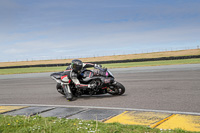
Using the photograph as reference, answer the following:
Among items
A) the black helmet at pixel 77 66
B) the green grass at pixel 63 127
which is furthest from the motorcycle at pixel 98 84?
the green grass at pixel 63 127

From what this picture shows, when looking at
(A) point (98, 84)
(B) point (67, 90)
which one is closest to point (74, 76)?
(B) point (67, 90)

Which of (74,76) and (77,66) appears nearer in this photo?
(77,66)

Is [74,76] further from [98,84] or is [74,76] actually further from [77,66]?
[98,84]

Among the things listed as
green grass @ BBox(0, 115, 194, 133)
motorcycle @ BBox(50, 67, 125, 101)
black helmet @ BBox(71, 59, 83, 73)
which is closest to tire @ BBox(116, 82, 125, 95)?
motorcycle @ BBox(50, 67, 125, 101)

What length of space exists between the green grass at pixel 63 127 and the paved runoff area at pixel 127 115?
1.40 ft

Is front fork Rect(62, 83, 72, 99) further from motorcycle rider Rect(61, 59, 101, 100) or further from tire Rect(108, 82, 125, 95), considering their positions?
tire Rect(108, 82, 125, 95)

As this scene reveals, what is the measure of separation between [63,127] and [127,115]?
5.60 ft

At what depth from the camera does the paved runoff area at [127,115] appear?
4.72 metres

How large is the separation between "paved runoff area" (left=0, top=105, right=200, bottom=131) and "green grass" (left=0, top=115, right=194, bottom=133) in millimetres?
425

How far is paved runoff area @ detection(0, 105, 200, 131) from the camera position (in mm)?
4722

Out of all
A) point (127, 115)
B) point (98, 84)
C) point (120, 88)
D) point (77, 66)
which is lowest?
point (127, 115)

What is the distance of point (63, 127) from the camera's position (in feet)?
15.3

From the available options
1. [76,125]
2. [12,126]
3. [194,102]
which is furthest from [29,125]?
[194,102]

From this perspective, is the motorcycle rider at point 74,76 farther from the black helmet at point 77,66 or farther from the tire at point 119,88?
the tire at point 119,88
